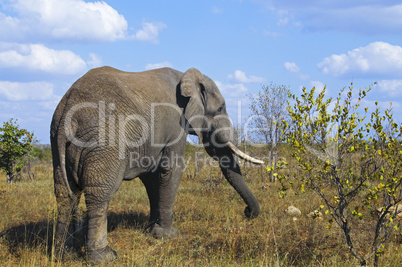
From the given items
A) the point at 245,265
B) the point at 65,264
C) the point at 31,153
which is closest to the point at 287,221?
the point at 245,265

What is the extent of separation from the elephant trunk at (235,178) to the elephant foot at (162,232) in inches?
73.1

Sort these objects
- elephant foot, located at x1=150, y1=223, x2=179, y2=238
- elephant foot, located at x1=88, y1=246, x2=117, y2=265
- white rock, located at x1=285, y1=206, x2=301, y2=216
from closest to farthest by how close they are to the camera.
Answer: elephant foot, located at x1=88, y1=246, x2=117, y2=265
elephant foot, located at x1=150, y1=223, x2=179, y2=238
white rock, located at x1=285, y1=206, x2=301, y2=216

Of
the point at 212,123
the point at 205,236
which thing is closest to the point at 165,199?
the point at 205,236

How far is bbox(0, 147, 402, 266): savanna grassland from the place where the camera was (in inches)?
229

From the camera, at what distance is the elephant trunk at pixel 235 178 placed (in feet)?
28.1

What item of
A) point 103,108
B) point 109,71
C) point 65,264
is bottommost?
point 65,264

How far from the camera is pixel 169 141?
7109 mm

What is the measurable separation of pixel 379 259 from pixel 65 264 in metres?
4.54

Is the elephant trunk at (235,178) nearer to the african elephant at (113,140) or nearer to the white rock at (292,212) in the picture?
the white rock at (292,212)

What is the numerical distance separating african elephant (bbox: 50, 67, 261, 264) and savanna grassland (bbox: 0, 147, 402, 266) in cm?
53

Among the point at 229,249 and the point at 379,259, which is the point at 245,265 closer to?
the point at 229,249

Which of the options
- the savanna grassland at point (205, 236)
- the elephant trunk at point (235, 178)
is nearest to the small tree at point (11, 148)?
the savanna grassland at point (205, 236)

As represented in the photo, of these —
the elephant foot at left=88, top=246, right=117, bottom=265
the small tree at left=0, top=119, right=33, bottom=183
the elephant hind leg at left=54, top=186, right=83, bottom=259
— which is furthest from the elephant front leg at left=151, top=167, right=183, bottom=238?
the small tree at left=0, top=119, right=33, bottom=183

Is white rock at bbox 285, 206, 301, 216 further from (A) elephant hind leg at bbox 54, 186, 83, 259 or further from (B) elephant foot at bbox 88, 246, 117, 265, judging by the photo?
(A) elephant hind leg at bbox 54, 186, 83, 259
